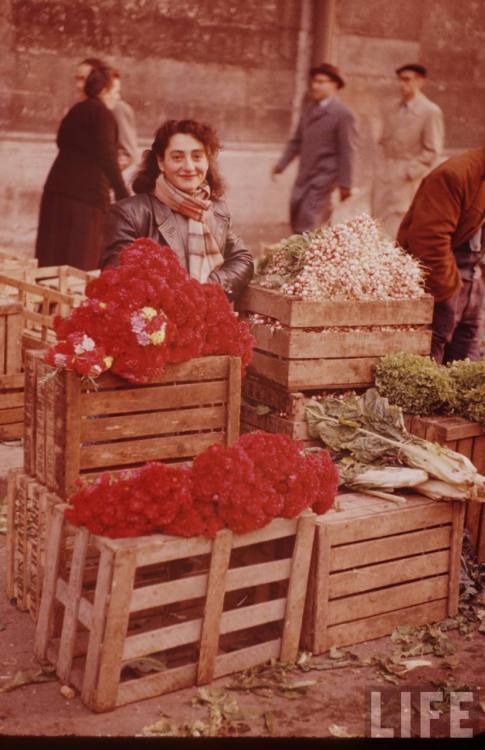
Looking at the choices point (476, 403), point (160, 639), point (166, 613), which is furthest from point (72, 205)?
point (160, 639)

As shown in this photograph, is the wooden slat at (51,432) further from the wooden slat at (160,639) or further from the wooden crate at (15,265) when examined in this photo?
the wooden crate at (15,265)

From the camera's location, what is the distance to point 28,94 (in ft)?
42.0

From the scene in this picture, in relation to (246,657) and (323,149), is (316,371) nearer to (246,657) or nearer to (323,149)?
(246,657)

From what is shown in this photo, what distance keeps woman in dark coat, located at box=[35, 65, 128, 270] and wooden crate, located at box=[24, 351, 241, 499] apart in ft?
18.2

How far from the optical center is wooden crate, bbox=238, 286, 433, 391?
595cm

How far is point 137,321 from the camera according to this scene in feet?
16.3

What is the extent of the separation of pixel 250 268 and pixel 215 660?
2.29 meters

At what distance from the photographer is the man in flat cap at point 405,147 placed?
13836mm

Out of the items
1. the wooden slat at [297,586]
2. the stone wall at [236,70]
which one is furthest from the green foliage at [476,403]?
the stone wall at [236,70]

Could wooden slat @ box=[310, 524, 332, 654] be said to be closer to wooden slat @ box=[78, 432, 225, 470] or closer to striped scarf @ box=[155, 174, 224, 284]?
wooden slat @ box=[78, 432, 225, 470]

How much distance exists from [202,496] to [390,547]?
3.65 feet

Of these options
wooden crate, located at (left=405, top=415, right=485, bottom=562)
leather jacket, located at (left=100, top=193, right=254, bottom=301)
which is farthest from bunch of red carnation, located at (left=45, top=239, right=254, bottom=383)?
wooden crate, located at (left=405, top=415, right=485, bottom=562)

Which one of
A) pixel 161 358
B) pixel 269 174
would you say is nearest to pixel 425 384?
pixel 161 358

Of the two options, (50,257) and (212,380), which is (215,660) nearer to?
(212,380)
